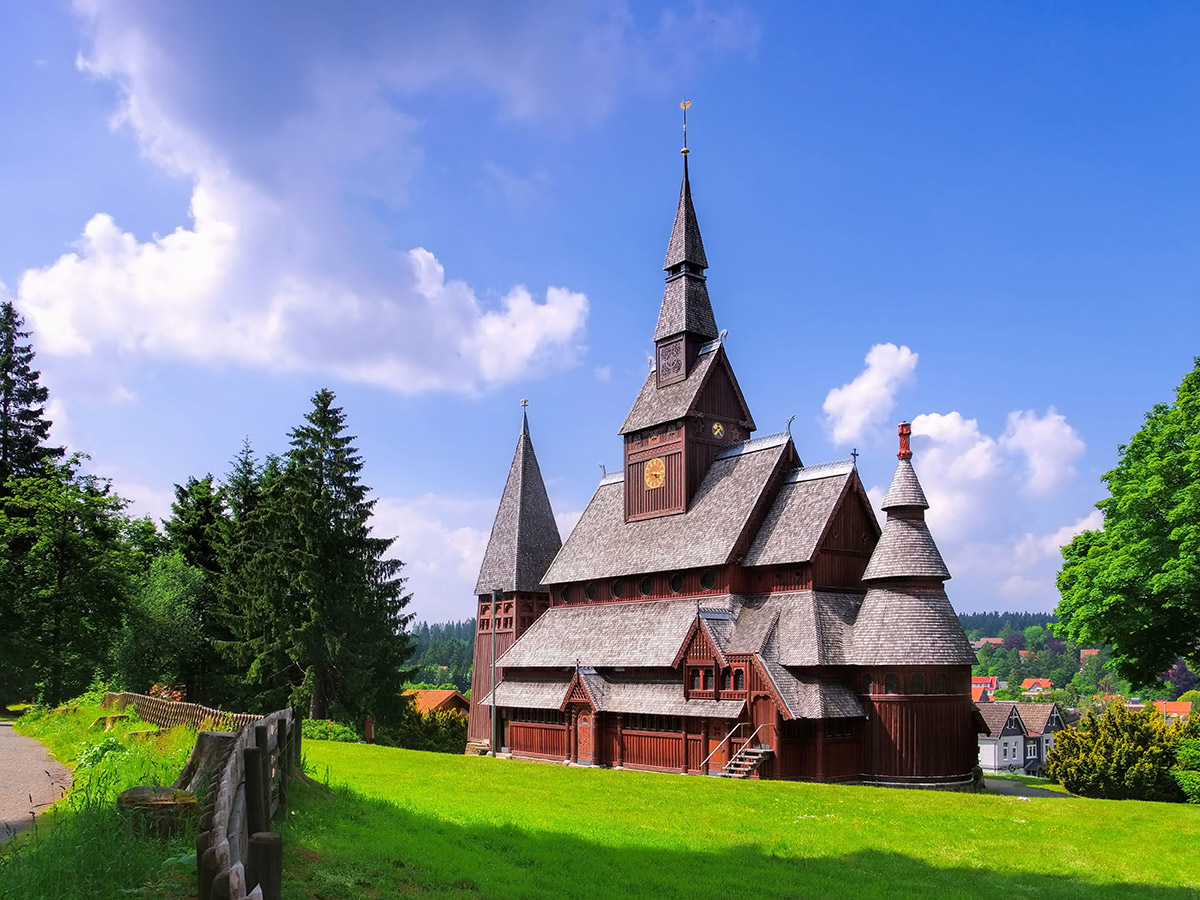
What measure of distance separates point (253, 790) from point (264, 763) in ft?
3.12

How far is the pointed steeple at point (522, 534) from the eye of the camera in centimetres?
5050

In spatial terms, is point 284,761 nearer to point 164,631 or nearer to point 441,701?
point 164,631

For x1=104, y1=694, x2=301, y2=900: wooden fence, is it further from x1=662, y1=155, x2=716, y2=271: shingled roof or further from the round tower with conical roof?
x1=662, y1=155, x2=716, y2=271: shingled roof

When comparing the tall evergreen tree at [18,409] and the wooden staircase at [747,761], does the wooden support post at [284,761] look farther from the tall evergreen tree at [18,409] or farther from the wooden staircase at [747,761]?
the tall evergreen tree at [18,409]

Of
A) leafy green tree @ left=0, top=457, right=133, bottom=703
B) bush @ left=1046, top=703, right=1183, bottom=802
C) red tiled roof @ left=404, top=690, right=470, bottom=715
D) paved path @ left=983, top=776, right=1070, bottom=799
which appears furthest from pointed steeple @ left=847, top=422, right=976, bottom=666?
red tiled roof @ left=404, top=690, right=470, bottom=715

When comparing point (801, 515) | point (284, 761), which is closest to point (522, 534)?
point (801, 515)

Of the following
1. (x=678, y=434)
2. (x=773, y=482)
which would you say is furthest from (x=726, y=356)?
(x=773, y=482)

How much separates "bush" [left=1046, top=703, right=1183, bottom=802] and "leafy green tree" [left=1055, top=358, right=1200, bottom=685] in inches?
64.7

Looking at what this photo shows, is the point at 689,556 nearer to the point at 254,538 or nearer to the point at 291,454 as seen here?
the point at 291,454

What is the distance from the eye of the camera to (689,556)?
1539 inches

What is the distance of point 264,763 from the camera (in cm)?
987

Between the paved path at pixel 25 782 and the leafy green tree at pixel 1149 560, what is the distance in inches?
1187

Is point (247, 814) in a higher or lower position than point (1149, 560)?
lower

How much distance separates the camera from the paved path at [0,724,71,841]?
42.5 ft
